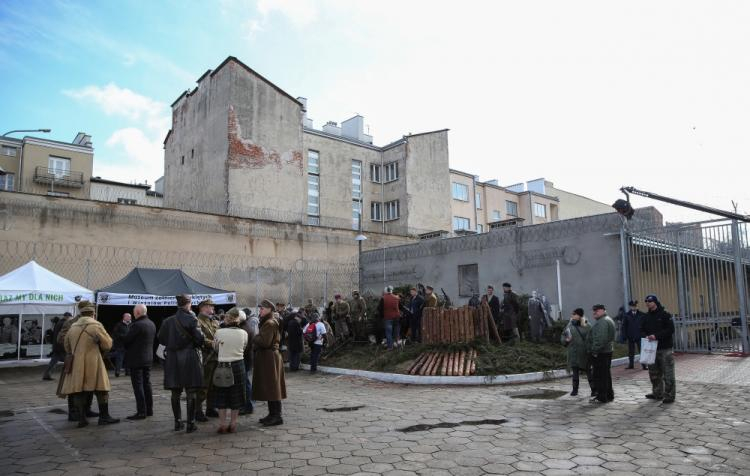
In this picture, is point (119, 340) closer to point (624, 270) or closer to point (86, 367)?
point (86, 367)

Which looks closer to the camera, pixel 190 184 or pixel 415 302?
pixel 415 302

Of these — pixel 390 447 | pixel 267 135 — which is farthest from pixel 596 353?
pixel 267 135

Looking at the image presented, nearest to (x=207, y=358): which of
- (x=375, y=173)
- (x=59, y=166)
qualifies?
(x=375, y=173)

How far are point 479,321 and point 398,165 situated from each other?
28850mm

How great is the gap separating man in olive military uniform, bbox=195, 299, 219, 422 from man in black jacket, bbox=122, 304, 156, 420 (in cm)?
89

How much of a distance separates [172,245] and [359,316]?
11.2m

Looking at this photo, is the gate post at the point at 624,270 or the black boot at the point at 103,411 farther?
the gate post at the point at 624,270

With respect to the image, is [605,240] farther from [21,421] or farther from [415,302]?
[21,421]

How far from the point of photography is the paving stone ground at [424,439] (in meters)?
5.50

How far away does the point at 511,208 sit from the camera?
51594 millimetres

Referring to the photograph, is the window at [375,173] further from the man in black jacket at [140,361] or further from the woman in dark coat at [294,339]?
the man in black jacket at [140,361]

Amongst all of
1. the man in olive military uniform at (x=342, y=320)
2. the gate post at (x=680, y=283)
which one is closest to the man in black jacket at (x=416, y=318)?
the man in olive military uniform at (x=342, y=320)

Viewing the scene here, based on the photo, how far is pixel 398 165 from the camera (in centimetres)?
4072

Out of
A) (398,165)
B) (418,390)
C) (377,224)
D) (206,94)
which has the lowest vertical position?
(418,390)
